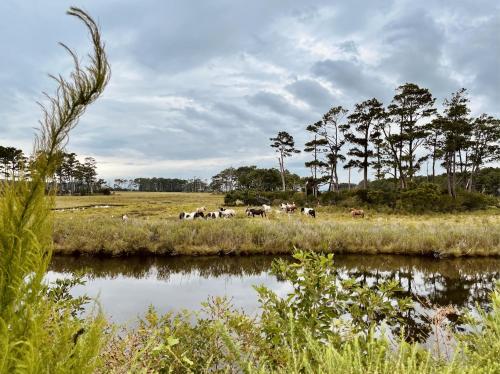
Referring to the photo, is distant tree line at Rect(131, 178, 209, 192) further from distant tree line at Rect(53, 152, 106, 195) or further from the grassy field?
the grassy field

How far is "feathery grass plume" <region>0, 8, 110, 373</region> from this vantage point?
1.43 metres

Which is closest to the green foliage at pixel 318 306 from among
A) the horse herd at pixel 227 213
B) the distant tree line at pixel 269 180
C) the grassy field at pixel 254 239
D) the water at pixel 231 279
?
the water at pixel 231 279

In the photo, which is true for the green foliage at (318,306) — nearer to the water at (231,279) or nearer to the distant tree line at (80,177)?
the water at (231,279)

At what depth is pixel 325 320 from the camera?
13.9 feet

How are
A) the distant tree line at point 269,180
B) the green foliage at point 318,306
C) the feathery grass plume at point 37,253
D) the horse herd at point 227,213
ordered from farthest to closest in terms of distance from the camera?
the distant tree line at point 269,180
the horse herd at point 227,213
the green foliage at point 318,306
the feathery grass plume at point 37,253

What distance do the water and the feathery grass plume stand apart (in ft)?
23.2

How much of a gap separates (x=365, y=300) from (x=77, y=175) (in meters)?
127

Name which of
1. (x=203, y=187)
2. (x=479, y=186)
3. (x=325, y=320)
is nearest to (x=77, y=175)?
(x=203, y=187)

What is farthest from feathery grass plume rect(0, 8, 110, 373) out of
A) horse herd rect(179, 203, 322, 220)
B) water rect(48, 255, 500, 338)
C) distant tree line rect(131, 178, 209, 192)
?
distant tree line rect(131, 178, 209, 192)

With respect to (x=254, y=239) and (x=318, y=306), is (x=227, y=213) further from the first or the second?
(x=318, y=306)

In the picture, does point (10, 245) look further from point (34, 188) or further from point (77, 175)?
point (77, 175)

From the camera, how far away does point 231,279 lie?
12.2 m

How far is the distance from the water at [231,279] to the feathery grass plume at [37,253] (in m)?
7.08

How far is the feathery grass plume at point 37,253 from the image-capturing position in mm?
1430
